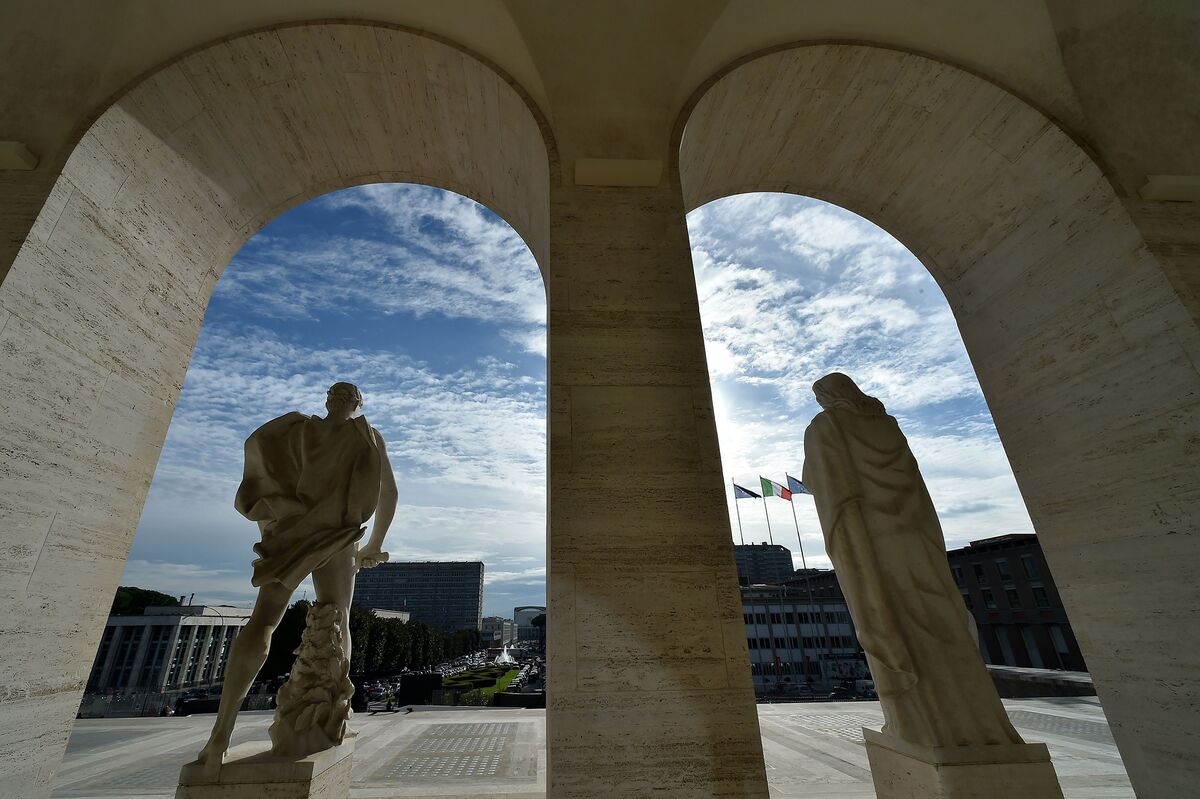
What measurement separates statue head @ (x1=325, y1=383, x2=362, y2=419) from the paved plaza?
3.17 metres

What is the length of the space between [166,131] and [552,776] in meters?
6.50

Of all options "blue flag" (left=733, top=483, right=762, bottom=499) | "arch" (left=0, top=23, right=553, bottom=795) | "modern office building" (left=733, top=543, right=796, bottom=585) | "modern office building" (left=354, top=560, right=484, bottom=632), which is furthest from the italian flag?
"modern office building" (left=354, top=560, right=484, bottom=632)

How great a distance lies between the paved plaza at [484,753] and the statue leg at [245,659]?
2007 mm

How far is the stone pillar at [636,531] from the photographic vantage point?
3098 mm

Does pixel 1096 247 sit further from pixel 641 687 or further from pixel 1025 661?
pixel 1025 661

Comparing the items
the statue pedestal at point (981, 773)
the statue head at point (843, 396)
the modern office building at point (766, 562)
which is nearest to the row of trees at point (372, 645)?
the statue head at point (843, 396)

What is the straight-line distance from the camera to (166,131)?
5.12 metres

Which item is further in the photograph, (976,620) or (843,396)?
(976,620)

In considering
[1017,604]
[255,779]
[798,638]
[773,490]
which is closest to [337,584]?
[255,779]

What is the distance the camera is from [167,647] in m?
31.0

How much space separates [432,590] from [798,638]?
68.1 meters

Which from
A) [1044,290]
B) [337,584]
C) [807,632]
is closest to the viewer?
[337,584]

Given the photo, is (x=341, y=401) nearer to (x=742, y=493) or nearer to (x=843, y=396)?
(x=843, y=396)

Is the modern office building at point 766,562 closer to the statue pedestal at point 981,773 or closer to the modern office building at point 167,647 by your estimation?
the modern office building at point 167,647
